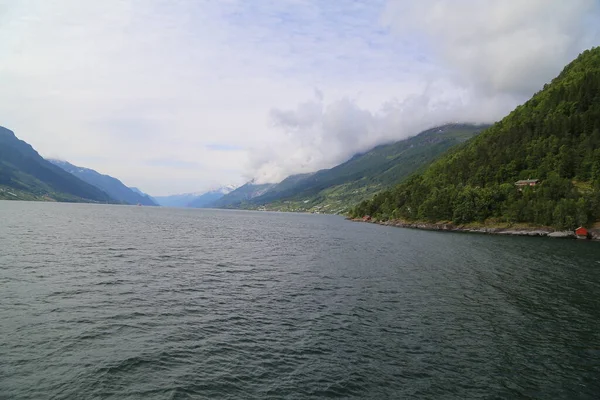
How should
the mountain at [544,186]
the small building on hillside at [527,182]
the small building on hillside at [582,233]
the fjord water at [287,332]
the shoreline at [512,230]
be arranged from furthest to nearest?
the small building on hillside at [527,182] → the mountain at [544,186] → the shoreline at [512,230] → the small building on hillside at [582,233] → the fjord water at [287,332]

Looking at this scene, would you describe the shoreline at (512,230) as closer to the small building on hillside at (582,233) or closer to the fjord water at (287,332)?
the small building on hillside at (582,233)

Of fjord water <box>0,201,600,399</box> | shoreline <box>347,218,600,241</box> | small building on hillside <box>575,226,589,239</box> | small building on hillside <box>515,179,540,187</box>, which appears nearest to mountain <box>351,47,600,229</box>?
small building on hillside <box>515,179,540,187</box>

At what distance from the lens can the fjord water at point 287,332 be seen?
804 inches

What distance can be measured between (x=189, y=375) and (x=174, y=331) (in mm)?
7632

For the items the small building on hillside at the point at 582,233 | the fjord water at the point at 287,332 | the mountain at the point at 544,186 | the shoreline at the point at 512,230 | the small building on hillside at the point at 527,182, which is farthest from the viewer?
the small building on hillside at the point at 527,182

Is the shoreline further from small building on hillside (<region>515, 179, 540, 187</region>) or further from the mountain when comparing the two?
small building on hillside (<region>515, 179, 540, 187</region>)

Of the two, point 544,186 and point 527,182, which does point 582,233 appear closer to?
point 544,186

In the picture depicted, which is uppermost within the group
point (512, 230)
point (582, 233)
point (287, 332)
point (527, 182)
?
point (527, 182)

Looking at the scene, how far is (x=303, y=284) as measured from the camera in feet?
152

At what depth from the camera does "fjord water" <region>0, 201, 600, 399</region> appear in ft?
67.0

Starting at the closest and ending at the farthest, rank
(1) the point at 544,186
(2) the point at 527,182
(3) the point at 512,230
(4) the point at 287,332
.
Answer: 1. (4) the point at 287,332
2. (3) the point at 512,230
3. (1) the point at 544,186
4. (2) the point at 527,182

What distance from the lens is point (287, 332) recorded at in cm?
2862

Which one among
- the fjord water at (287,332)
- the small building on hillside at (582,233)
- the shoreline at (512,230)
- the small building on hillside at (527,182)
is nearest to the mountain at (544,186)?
the small building on hillside at (527,182)

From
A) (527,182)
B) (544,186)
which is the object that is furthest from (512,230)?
(527,182)
